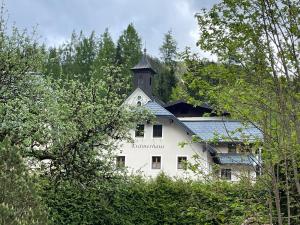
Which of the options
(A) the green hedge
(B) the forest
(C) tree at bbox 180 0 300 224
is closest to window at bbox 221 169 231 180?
(B) the forest

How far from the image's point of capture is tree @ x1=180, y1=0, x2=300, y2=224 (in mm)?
4906

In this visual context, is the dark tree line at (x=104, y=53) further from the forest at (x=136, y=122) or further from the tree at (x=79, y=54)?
the forest at (x=136, y=122)

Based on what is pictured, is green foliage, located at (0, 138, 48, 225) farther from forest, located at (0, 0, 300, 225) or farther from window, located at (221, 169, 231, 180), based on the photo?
window, located at (221, 169, 231, 180)

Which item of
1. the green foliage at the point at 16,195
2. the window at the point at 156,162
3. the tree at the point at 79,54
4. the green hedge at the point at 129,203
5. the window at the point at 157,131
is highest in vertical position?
the tree at the point at 79,54

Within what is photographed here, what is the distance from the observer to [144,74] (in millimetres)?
39938

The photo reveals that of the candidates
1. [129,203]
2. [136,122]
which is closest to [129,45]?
[129,203]

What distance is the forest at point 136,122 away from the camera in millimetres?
4926

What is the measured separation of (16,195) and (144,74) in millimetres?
35574

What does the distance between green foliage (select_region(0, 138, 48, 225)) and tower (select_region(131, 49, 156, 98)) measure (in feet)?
112

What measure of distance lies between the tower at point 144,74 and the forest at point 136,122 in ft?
86.9

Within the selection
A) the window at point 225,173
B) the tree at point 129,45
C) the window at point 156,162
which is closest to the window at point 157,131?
the window at point 156,162

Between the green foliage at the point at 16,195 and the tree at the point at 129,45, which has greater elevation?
the tree at the point at 129,45

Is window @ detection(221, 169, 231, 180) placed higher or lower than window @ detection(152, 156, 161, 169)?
lower

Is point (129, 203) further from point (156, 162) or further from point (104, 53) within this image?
point (104, 53)
